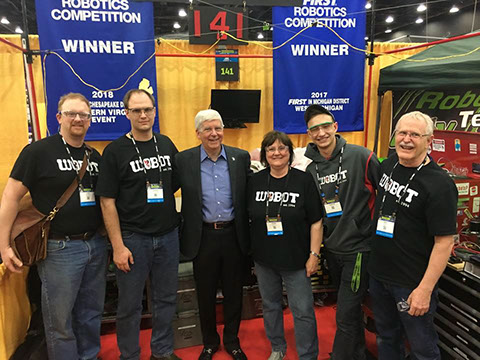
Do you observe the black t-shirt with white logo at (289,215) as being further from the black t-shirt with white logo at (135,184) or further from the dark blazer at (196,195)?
the black t-shirt with white logo at (135,184)

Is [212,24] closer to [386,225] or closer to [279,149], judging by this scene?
[279,149]

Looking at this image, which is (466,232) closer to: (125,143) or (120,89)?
(125,143)

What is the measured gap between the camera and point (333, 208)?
6.37 ft

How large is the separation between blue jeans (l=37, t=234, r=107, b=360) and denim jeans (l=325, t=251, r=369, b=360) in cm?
139

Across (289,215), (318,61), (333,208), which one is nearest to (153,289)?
(289,215)

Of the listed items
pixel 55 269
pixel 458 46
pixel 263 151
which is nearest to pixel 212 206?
pixel 263 151

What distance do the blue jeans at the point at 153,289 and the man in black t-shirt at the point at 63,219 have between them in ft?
0.61

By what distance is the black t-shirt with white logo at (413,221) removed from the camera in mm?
1491

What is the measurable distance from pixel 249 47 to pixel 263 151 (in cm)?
219

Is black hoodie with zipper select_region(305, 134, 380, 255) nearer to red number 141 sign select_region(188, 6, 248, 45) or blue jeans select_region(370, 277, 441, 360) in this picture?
blue jeans select_region(370, 277, 441, 360)

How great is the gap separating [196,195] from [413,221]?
46.5 inches

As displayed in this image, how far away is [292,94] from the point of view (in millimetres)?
3662

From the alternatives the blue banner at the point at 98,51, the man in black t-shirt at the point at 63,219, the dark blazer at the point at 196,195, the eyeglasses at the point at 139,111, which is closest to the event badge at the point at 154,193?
the dark blazer at the point at 196,195

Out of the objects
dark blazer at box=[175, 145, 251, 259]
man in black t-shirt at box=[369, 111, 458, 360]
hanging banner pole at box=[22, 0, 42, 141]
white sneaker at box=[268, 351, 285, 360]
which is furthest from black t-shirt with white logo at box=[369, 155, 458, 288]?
hanging banner pole at box=[22, 0, 42, 141]
